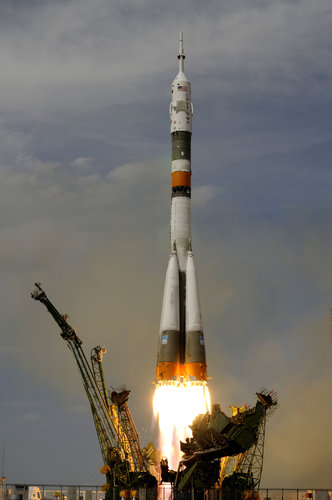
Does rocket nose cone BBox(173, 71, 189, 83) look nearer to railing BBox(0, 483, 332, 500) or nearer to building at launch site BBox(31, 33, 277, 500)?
building at launch site BBox(31, 33, 277, 500)

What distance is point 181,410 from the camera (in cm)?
8075

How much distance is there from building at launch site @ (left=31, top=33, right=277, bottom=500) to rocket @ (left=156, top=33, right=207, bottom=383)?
0.11 m

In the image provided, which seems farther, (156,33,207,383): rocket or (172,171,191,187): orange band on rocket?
(172,171,191,187): orange band on rocket

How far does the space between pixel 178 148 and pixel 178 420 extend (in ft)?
103

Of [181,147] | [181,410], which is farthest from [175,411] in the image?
[181,147]

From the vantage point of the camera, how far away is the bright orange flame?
8050cm

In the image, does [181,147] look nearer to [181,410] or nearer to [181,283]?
[181,283]

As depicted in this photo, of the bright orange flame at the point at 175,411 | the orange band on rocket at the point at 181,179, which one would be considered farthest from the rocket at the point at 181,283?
the bright orange flame at the point at 175,411

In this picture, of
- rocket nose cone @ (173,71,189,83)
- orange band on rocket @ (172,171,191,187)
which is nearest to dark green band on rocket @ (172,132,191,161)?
orange band on rocket @ (172,171,191,187)

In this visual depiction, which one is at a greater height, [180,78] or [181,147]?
[180,78]

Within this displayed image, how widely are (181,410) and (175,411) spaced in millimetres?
645

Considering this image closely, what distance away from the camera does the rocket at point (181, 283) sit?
83.4 m

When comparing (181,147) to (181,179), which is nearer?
(181,179)

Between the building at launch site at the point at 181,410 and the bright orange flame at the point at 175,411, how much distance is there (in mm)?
106
